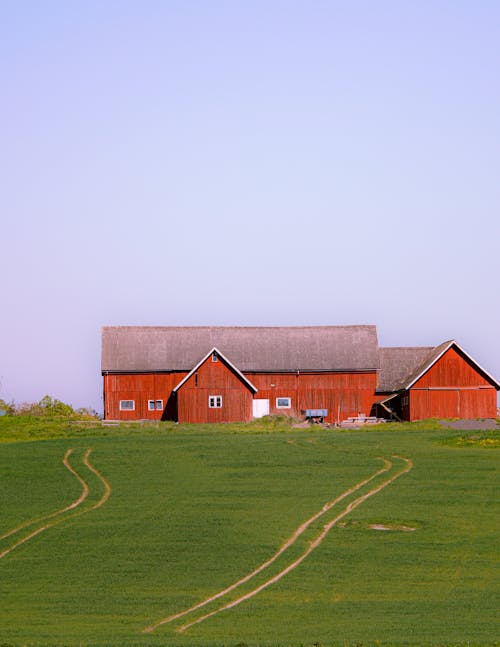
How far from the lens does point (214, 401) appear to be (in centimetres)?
8819

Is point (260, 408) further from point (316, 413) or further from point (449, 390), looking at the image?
point (449, 390)

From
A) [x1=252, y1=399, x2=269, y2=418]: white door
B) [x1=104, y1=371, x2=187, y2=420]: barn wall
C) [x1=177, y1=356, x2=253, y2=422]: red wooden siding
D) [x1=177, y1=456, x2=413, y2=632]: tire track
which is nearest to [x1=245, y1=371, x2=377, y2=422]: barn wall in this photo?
[x1=252, y1=399, x2=269, y2=418]: white door

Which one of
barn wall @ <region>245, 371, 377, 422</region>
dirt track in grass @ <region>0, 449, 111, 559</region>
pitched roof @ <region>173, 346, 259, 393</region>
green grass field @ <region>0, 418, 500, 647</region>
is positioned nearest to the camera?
green grass field @ <region>0, 418, 500, 647</region>

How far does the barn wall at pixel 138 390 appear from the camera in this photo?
94.1 meters

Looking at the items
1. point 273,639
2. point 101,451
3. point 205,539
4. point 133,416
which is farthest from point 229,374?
point 273,639

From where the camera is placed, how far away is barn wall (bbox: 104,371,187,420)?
94.1 m

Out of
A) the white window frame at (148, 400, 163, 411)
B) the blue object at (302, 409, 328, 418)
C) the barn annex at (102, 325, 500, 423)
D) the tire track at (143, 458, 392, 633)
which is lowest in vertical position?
the tire track at (143, 458, 392, 633)

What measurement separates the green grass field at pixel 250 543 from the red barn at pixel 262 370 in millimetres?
25705

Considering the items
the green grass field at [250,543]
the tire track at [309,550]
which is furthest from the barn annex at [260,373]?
the tire track at [309,550]

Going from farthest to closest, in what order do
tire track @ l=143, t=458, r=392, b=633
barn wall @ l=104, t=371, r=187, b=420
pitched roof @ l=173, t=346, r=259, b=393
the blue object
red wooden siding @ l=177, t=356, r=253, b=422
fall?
barn wall @ l=104, t=371, r=187, b=420 < the blue object < red wooden siding @ l=177, t=356, r=253, b=422 < pitched roof @ l=173, t=346, r=259, b=393 < tire track @ l=143, t=458, r=392, b=633

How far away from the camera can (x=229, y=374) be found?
8819 centimetres

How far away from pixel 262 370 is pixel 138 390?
1081cm

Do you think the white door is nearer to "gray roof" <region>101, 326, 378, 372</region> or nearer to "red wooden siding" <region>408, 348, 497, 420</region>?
"gray roof" <region>101, 326, 378, 372</region>

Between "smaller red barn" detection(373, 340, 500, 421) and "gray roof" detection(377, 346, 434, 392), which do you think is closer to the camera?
"smaller red barn" detection(373, 340, 500, 421)
